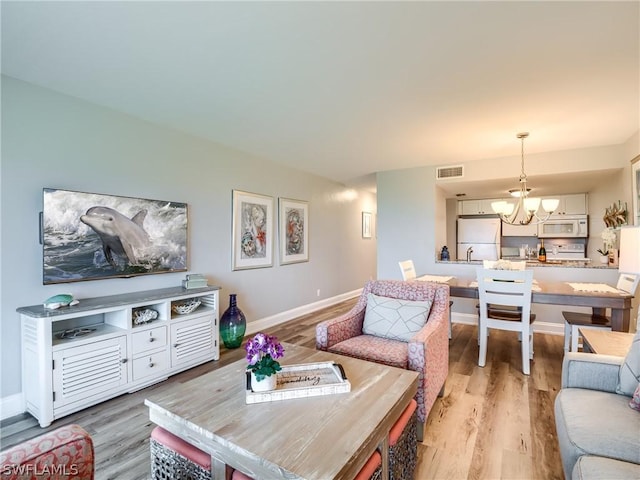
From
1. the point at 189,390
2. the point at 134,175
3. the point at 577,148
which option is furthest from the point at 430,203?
the point at 189,390

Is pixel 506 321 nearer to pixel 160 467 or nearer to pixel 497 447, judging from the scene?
pixel 497 447

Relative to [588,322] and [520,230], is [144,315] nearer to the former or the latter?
[588,322]

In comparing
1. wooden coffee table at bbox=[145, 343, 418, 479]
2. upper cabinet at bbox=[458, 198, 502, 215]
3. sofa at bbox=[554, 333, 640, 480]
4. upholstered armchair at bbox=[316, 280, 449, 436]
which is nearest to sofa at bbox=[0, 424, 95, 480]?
wooden coffee table at bbox=[145, 343, 418, 479]

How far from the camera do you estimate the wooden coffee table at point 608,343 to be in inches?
72.4

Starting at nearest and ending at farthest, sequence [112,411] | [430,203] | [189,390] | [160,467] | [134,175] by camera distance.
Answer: [160,467] < [189,390] < [112,411] < [134,175] < [430,203]

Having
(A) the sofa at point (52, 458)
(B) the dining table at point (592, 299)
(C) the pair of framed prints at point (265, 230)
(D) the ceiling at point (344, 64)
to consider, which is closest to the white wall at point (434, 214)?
(D) the ceiling at point (344, 64)

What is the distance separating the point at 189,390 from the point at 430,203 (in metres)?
4.30

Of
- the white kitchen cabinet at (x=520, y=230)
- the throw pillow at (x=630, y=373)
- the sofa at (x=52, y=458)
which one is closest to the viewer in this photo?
the sofa at (x=52, y=458)

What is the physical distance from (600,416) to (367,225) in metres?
6.15

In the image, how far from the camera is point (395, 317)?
99.3 inches

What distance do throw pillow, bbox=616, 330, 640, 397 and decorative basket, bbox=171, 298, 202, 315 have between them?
322 centimetres

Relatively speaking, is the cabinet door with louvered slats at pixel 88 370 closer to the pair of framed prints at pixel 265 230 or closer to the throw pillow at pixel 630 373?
the pair of framed prints at pixel 265 230

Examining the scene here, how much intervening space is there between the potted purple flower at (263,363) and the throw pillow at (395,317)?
48.4 inches

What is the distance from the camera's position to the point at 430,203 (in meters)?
4.90
